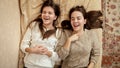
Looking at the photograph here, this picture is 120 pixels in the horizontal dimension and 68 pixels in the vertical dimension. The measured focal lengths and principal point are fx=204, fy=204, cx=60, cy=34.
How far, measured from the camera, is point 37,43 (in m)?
1.62

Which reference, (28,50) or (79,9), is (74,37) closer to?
(79,9)

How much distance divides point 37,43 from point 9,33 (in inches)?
9.1

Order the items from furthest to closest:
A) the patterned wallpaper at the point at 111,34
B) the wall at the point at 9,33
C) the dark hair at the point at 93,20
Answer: the patterned wallpaper at the point at 111,34, the dark hair at the point at 93,20, the wall at the point at 9,33

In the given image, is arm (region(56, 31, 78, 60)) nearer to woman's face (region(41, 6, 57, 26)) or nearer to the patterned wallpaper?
woman's face (region(41, 6, 57, 26))

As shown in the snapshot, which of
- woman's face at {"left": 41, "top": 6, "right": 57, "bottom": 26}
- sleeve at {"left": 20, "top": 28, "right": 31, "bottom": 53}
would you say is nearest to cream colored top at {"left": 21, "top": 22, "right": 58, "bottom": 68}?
sleeve at {"left": 20, "top": 28, "right": 31, "bottom": 53}

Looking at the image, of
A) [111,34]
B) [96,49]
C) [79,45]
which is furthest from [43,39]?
[111,34]

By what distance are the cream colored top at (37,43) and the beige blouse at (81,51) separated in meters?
0.06

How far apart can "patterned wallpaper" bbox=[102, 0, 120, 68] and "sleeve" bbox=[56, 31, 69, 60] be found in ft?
1.75

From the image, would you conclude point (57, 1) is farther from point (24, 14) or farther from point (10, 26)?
point (10, 26)

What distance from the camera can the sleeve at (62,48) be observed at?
1.54 metres

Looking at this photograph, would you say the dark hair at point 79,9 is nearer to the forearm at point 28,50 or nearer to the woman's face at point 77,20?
the woman's face at point 77,20

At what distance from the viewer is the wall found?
150 cm

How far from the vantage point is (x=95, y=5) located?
162 cm

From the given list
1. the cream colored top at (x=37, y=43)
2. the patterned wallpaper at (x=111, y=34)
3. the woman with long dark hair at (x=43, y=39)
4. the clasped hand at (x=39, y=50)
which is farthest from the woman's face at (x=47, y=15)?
the patterned wallpaper at (x=111, y=34)
